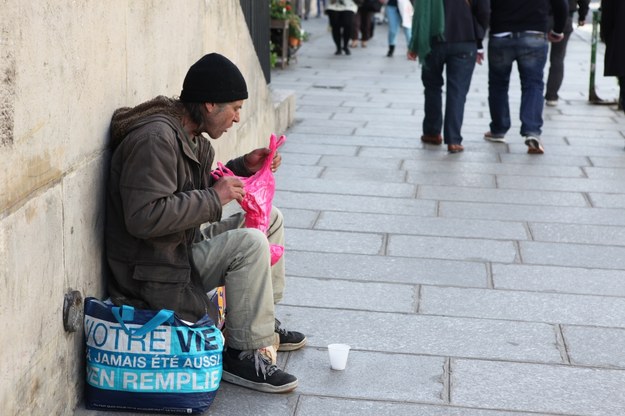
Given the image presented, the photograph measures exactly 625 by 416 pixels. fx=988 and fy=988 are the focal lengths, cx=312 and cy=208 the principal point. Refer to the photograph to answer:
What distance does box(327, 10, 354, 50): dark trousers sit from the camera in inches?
654

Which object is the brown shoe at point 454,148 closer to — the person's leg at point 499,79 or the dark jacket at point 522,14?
the person's leg at point 499,79

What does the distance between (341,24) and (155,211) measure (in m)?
14.0

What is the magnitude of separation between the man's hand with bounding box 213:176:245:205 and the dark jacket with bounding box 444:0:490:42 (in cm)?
494

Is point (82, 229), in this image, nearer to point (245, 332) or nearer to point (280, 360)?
point (245, 332)

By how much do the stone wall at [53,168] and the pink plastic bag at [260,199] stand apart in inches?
22.9

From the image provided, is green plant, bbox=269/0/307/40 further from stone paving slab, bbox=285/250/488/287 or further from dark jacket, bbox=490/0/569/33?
stone paving slab, bbox=285/250/488/287

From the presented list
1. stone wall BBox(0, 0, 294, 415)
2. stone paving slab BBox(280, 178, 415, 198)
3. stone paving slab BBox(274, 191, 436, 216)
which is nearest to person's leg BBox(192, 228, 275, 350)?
stone wall BBox(0, 0, 294, 415)

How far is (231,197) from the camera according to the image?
356cm

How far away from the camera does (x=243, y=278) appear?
365cm

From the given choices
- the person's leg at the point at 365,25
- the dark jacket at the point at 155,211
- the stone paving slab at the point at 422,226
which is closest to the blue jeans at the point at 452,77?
the stone paving slab at the point at 422,226

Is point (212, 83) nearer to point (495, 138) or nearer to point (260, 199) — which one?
point (260, 199)

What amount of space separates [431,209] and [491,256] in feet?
3.64

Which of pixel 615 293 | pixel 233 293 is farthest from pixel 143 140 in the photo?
pixel 615 293

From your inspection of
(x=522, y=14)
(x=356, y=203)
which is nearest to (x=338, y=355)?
(x=356, y=203)
